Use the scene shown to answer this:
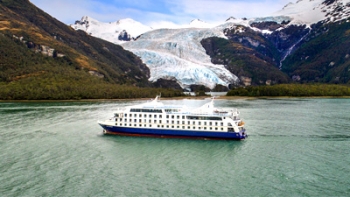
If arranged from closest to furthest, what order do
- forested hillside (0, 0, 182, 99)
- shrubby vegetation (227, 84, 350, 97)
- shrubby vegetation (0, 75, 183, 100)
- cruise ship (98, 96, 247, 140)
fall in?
cruise ship (98, 96, 247, 140), shrubby vegetation (0, 75, 183, 100), forested hillside (0, 0, 182, 99), shrubby vegetation (227, 84, 350, 97)

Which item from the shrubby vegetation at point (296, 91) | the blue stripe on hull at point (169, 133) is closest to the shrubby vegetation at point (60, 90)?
the shrubby vegetation at point (296, 91)

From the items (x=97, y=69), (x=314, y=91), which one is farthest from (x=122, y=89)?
(x=314, y=91)

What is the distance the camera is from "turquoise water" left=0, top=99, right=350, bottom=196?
1235 inches

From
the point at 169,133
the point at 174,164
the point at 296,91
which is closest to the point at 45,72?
the point at 296,91

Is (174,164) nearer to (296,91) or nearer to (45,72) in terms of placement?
(296,91)

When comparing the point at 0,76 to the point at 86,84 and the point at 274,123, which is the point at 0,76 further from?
the point at 274,123

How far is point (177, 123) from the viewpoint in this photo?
52.8 metres

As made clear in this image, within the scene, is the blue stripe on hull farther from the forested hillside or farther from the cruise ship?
the forested hillside

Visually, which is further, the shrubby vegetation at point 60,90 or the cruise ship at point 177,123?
the shrubby vegetation at point 60,90

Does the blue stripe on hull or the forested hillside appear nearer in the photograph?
the blue stripe on hull

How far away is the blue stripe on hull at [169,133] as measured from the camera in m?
50.3

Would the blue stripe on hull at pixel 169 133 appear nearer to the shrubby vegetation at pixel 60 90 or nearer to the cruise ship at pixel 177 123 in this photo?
the cruise ship at pixel 177 123

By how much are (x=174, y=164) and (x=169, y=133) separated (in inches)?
548

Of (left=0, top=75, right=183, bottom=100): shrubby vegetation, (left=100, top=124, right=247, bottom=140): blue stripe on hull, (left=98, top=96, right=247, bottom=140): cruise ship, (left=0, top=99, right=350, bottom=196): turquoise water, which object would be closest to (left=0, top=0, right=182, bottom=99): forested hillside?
(left=0, top=75, right=183, bottom=100): shrubby vegetation
